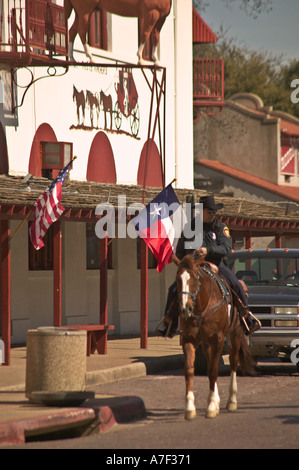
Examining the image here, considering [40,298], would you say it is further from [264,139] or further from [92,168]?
[264,139]

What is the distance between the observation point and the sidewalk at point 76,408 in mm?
10547

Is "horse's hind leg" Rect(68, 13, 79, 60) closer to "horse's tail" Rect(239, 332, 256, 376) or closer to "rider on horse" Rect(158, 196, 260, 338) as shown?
"rider on horse" Rect(158, 196, 260, 338)

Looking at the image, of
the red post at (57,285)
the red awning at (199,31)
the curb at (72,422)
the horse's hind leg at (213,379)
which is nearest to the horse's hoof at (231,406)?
the horse's hind leg at (213,379)

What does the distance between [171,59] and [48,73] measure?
237 inches

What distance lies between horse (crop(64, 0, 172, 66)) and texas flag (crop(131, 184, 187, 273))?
5.59m

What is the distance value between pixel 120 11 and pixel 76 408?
13.6 meters

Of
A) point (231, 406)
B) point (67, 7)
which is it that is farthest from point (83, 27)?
point (231, 406)

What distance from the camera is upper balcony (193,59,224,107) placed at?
31.1m

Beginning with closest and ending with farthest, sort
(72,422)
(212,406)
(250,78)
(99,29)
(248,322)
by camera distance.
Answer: (72,422), (212,406), (248,322), (99,29), (250,78)

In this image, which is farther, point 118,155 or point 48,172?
point 118,155

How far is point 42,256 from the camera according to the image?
2300cm

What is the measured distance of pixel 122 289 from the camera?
1003 inches

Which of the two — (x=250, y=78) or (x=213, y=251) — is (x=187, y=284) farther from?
(x=250, y=78)

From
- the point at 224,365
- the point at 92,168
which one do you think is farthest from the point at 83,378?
the point at 92,168
